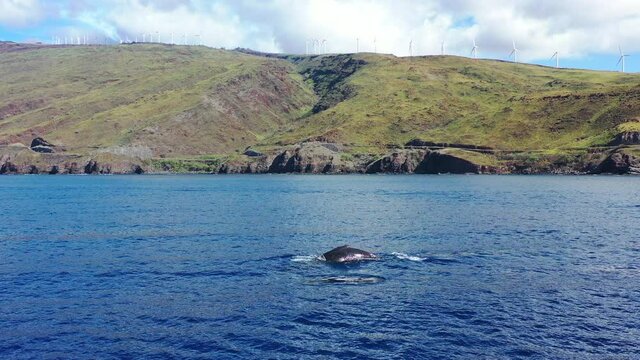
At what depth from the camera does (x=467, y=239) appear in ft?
245

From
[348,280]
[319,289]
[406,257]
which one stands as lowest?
[319,289]

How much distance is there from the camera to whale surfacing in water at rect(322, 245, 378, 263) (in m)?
59.1

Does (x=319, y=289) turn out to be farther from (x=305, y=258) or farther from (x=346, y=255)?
(x=305, y=258)

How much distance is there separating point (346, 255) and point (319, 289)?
1232 cm

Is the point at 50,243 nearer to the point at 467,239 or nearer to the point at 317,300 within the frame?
the point at 317,300

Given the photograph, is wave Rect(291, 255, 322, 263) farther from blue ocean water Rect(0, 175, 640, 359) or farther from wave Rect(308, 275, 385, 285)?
wave Rect(308, 275, 385, 285)

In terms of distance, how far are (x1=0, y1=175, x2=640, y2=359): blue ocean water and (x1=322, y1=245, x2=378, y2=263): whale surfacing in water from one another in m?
2.18

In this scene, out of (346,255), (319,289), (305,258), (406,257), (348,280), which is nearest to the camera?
(319,289)

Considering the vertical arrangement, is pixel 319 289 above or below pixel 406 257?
below

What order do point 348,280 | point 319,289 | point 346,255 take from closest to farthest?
1. point 319,289
2. point 348,280
3. point 346,255

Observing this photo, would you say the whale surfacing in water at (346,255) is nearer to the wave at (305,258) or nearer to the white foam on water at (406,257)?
the wave at (305,258)

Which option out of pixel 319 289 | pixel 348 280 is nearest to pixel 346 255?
pixel 348 280

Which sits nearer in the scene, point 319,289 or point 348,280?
point 319,289

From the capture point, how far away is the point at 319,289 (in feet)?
156
